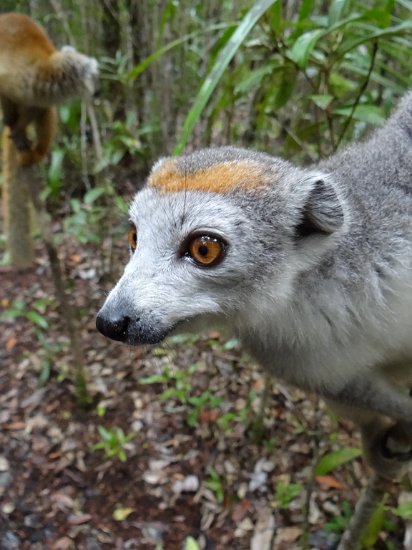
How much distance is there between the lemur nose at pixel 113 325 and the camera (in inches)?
50.1

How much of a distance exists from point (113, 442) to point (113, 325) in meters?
2.18

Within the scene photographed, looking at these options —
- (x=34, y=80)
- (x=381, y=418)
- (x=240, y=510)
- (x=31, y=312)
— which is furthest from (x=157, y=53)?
(x=31, y=312)

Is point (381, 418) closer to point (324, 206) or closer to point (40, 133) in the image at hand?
point (324, 206)

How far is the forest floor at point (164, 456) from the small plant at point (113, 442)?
0.03ft

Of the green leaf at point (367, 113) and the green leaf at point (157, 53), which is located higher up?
the green leaf at point (157, 53)

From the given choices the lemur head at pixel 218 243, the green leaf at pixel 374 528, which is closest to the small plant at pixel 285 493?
the green leaf at pixel 374 528

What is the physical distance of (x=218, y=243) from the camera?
4.42ft

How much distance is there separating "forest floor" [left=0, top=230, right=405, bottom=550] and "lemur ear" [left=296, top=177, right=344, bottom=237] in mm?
1418

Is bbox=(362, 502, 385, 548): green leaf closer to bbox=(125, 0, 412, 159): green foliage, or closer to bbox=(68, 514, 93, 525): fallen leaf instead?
bbox=(68, 514, 93, 525): fallen leaf

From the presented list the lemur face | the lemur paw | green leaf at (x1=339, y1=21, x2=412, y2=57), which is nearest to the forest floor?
the lemur paw

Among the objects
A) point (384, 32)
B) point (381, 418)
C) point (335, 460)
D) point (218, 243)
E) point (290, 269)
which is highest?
point (384, 32)

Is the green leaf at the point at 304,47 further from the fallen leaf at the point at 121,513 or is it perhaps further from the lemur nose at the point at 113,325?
the fallen leaf at the point at 121,513

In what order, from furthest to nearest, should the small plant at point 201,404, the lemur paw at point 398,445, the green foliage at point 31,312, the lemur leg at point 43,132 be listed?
the green foliage at point 31,312 < the small plant at point 201,404 < the lemur leg at point 43,132 < the lemur paw at point 398,445

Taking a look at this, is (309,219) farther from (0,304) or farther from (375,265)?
(0,304)
